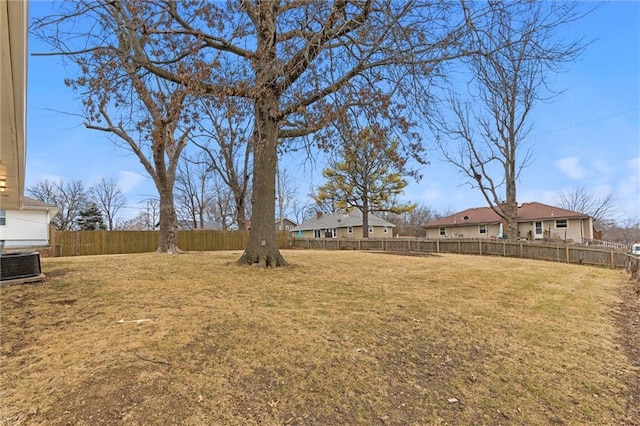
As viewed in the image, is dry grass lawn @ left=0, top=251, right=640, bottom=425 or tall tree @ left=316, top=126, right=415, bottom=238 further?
tall tree @ left=316, top=126, right=415, bottom=238

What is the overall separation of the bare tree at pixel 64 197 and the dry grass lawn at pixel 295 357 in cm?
4247

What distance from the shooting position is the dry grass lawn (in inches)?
109

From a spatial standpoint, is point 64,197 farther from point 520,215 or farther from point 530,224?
point 530,224

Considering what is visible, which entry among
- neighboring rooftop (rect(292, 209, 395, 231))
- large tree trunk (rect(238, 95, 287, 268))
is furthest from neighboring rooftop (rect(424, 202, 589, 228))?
large tree trunk (rect(238, 95, 287, 268))

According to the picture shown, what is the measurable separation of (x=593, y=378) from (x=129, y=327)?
534 cm

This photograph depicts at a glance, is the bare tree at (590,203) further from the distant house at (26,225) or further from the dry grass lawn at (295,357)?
the distant house at (26,225)

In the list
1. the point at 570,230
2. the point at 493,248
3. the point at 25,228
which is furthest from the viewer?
the point at 570,230

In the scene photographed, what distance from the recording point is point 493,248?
19516 millimetres

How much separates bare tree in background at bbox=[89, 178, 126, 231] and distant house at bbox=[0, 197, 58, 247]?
2606 centimetres

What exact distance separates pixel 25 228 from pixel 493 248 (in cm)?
2909

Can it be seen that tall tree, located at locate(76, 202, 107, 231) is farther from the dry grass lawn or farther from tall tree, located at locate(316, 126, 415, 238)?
the dry grass lawn

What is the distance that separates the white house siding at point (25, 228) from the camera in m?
21.9

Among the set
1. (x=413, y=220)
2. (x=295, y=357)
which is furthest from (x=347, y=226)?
(x=295, y=357)

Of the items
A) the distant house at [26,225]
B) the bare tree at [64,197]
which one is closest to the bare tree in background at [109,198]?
the bare tree at [64,197]
